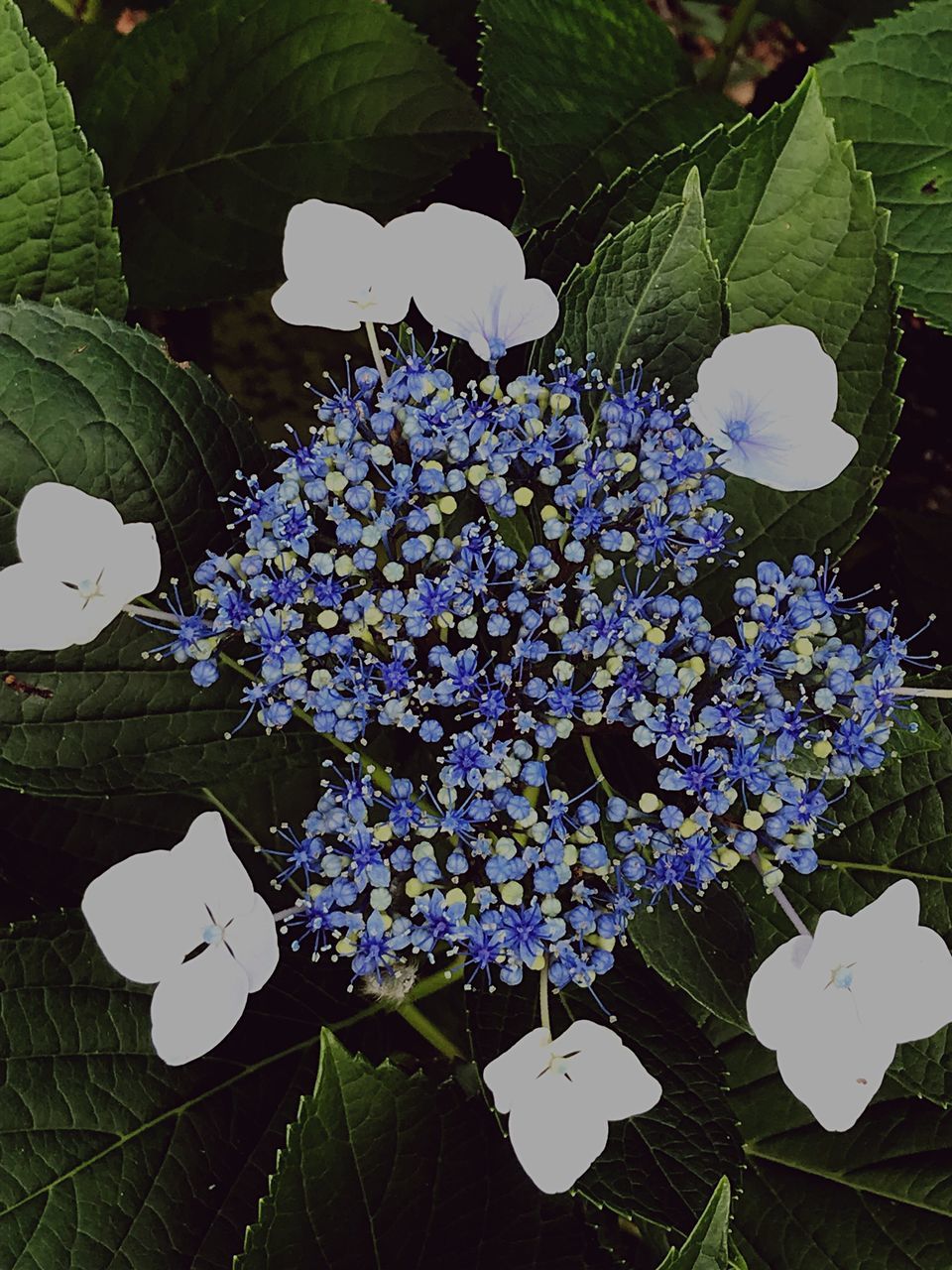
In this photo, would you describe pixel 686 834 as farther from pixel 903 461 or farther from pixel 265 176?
pixel 903 461

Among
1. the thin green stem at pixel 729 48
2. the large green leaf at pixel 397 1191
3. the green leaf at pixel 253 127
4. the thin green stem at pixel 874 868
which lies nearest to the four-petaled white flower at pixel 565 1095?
the large green leaf at pixel 397 1191

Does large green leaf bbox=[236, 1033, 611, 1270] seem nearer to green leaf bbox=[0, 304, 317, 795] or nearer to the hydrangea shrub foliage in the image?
the hydrangea shrub foliage

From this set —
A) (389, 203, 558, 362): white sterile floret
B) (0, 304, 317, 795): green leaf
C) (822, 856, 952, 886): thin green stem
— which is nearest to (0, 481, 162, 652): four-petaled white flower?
(0, 304, 317, 795): green leaf

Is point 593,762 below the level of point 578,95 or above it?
below

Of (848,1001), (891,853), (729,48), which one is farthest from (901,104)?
(848,1001)

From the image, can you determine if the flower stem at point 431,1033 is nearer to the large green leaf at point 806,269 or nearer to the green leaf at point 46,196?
the large green leaf at point 806,269

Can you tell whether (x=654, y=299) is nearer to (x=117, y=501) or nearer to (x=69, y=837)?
(x=117, y=501)

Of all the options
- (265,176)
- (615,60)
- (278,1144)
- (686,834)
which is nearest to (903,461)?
(615,60)
